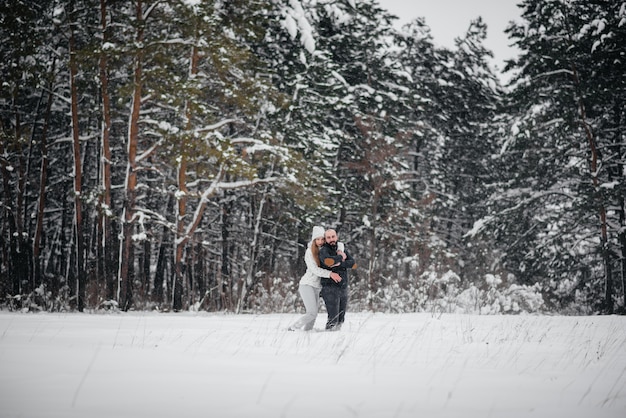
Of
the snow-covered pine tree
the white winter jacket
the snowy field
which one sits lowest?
the snowy field

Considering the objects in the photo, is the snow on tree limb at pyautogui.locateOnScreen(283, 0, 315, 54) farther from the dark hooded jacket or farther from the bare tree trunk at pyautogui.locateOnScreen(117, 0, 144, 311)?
the dark hooded jacket

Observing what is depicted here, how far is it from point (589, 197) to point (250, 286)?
1183 centimetres

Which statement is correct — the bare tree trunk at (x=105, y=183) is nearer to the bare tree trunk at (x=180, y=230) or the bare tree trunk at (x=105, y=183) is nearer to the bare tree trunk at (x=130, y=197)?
the bare tree trunk at (x=130, y=197)

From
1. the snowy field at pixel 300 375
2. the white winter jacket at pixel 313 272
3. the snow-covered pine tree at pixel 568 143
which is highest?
the snow-covered pine tree at pixel 568 143

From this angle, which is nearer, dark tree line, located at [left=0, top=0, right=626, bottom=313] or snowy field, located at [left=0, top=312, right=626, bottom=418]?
snowy field, located at [left=0, top=312, right=626, bottom=418]

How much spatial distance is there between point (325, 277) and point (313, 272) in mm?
202

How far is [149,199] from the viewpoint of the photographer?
2528 cm

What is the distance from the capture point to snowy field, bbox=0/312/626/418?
3504 mm

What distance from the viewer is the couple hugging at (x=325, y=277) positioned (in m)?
8.23

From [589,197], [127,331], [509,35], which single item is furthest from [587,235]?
[127,331]

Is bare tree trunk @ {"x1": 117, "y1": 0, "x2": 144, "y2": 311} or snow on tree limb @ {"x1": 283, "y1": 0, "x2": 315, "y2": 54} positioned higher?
snow on tree limb @ {"x1": 283, "y1": 0, "x2": 315, "y2": 54}

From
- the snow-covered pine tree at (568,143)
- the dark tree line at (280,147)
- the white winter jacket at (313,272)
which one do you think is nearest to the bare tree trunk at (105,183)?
the dark tree line at (280,147)

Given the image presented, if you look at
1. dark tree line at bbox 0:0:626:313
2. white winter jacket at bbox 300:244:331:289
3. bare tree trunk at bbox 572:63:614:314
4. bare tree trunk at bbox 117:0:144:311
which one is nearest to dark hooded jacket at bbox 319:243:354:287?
white winter jacket at bbox 300:244:331:289

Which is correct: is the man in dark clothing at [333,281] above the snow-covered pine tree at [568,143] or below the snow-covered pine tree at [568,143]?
below
